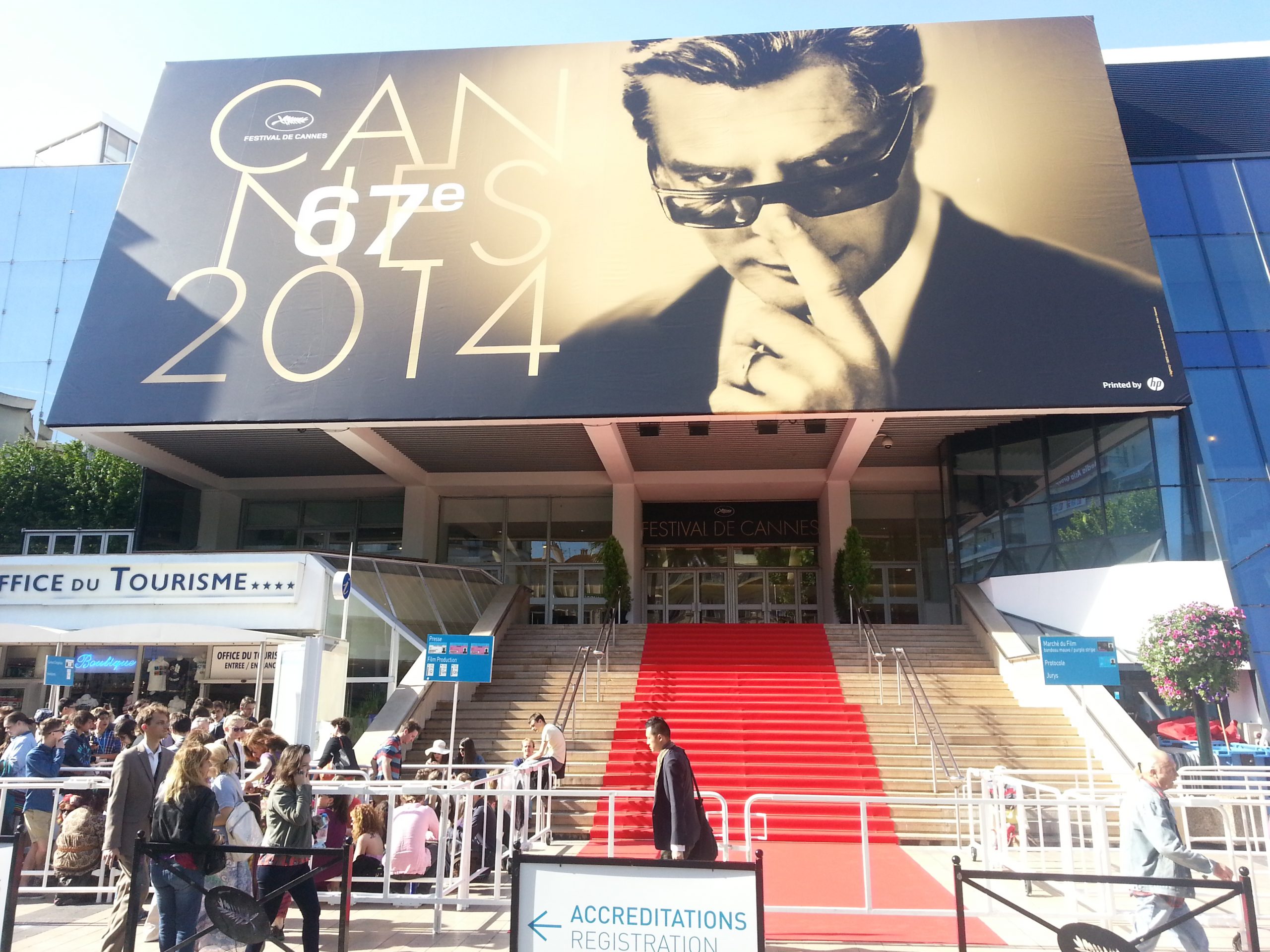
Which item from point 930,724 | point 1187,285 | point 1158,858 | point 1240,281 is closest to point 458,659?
point 930,724

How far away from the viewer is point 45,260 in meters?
31.6

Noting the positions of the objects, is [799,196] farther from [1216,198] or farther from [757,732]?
[757,732]

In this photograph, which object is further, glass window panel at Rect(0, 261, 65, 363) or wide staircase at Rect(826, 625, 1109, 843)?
glass window panel at Rect(0, 261, 65, 363)

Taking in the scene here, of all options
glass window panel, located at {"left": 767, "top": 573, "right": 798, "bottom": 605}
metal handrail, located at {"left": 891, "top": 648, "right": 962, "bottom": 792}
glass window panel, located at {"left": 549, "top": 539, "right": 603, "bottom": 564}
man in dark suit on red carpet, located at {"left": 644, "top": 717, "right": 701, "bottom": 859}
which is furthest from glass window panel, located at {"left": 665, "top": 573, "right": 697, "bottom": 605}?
man in dark suit on red carpet, located at {"left": 644, "top": 717, "right": 701, "bottom": 859}

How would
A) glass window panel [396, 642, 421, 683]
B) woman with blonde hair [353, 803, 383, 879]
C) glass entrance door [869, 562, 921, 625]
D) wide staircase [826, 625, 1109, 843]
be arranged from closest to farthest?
woman with blonde hair [353, 803, 383, 879]
wide staircase [826, 625, 1109, 843]
glass window panel [396, 642, 421, 683]
glass entrance door [869, 562, 921, 625]

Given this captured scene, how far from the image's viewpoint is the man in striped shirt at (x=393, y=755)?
32.4 ft

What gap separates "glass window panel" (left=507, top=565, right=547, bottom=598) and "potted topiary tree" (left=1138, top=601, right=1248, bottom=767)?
1519 centimetres

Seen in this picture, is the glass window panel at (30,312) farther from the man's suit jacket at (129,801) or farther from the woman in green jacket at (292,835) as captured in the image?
the woman in green jacket at (292,835)

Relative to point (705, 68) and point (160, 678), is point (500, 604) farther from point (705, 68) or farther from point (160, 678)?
point (705, 68)

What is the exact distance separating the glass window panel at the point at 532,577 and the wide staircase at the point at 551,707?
4.86m

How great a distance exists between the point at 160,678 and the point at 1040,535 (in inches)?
699

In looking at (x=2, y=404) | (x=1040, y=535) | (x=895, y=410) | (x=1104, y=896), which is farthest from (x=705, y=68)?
(x=2, y=404)

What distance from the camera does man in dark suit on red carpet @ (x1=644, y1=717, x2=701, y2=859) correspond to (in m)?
6.01

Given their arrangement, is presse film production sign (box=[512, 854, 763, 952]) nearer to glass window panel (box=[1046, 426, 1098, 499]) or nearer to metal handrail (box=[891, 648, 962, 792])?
metal handrail (box=[891, 648, 962, 792])
